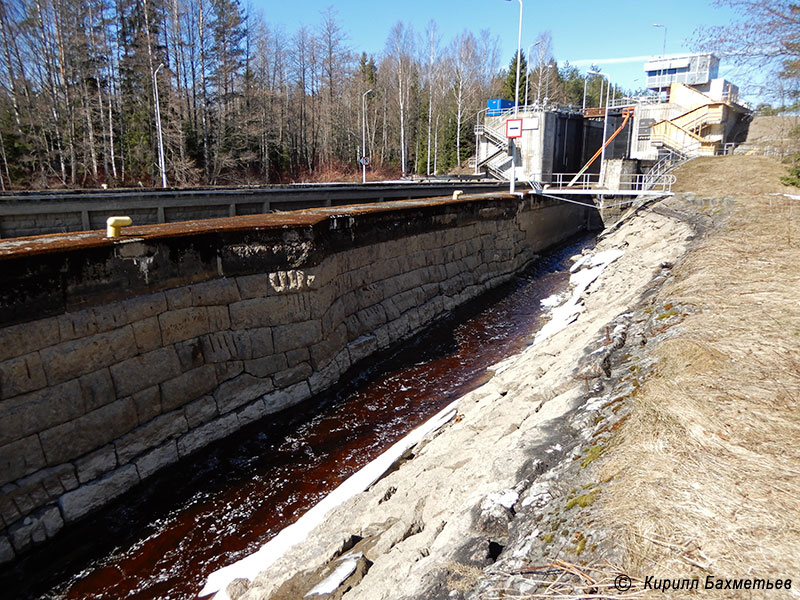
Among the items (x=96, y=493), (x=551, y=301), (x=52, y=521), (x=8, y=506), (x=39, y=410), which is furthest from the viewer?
(x=551, y=301)

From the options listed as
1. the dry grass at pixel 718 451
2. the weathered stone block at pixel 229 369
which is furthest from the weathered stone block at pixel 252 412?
the dry grass at pixel 718 451

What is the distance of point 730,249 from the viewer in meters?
10.0

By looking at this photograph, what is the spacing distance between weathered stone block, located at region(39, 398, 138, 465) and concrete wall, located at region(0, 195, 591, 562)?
0.02 m

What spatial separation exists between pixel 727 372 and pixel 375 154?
5232cm

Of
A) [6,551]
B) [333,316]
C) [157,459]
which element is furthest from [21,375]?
[333,316]

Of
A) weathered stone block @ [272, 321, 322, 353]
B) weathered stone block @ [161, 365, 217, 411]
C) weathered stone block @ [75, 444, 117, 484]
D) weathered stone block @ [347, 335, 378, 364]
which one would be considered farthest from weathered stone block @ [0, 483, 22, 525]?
weathered stone block @ [347, 335, 378, 364]

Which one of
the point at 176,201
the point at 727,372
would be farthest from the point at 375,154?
the point at 727,372

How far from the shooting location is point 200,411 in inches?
320

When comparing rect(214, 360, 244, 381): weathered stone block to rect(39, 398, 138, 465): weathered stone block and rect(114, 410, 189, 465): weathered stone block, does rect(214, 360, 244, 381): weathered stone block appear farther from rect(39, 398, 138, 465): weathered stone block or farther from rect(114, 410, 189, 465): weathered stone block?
rect(39, 398, 138, 465): weathered stone block

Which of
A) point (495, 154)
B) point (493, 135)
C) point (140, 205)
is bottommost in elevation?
point (140, 205)

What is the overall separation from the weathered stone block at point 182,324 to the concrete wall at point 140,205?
247 inches

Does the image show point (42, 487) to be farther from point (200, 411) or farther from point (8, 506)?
point (200, 411)

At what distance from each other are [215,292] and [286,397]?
92.3 inches

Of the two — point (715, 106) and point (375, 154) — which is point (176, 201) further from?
point (375, 154)
